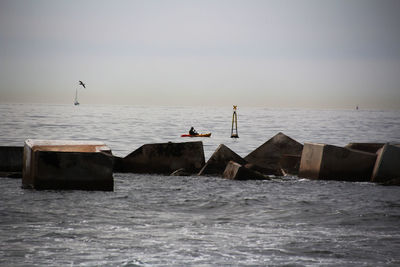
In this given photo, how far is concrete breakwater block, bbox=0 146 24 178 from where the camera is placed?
18.1 m

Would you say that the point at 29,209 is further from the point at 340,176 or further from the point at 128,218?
the point at 340,176

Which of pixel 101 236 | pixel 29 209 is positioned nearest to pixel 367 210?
pixel 101 236

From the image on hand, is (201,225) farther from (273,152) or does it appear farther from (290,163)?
(273,152)

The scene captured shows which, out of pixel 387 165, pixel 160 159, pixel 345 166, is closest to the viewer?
pixel 387 165

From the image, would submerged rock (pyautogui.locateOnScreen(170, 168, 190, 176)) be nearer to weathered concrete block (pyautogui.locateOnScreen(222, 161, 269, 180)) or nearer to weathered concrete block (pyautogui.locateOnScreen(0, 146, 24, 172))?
weathered concrete block (pyautogui.locateOnScreen(222, 161, 269, 180))

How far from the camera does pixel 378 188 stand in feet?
53.0

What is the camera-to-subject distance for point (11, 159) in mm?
18234

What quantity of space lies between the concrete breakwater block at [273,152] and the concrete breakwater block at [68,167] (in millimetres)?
7886

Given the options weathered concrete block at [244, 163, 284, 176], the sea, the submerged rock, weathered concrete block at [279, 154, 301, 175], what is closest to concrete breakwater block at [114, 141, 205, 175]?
the submerged rock

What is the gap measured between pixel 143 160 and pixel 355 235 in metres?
9.70

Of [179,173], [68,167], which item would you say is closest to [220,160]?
[179,173]

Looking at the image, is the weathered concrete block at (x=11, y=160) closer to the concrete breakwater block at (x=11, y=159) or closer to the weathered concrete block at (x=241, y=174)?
the concrete breakwater block at (x=11, y=159)

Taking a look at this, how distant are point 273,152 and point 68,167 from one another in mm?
9242

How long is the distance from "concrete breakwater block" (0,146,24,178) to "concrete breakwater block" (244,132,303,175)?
7.41 m
